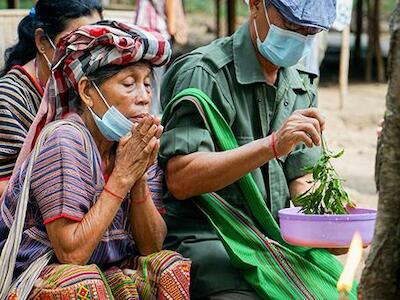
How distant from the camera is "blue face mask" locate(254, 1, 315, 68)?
378cm

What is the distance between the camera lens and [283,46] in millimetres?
3785

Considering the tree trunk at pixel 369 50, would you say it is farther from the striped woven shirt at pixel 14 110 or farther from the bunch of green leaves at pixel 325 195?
the bunch of green leaves at pixel 325 195

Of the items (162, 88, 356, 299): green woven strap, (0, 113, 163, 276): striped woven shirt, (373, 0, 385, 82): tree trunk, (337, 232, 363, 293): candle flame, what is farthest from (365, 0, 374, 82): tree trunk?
(337, 232, 363, 293): candle flame

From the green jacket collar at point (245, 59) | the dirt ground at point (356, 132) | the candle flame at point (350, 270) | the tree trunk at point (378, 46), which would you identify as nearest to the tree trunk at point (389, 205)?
the candle flame at point (350, 270)

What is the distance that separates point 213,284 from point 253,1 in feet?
3.59

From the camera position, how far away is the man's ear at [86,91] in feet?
11.6

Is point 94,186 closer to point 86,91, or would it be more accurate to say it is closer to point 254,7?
point 86,91

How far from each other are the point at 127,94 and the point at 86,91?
157mm

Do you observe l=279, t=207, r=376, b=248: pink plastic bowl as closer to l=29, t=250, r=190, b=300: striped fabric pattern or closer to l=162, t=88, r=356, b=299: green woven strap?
l=162, t=88, r=356, b=299: green woven strap

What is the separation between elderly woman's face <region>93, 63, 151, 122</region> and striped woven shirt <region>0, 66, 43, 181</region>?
678 millimetres

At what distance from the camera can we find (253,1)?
3.88 metres

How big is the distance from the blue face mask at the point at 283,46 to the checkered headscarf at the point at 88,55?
0.41 m

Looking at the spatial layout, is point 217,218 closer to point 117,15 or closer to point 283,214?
point 283,214

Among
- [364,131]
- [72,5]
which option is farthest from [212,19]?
[72,5]
